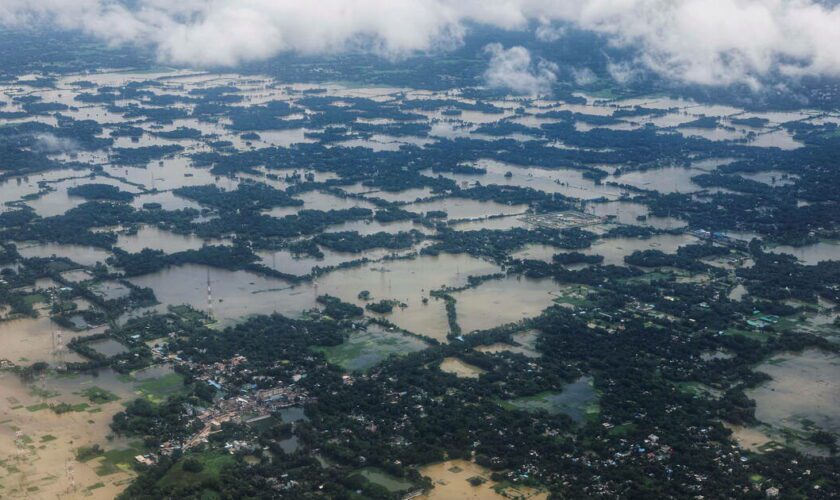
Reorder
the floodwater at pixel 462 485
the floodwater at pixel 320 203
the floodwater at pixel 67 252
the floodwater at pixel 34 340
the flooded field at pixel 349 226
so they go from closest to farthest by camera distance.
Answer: the floodwater at pixel 462 485
the flooded field at pixel 349 226
the floodwater at pixel 34 340
the floodwater at pixel 67 252
the floodwater at pixel 320 203

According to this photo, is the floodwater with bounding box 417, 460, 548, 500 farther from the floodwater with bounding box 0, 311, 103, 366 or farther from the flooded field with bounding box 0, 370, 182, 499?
the floodwater with bounding box 0, 311, 103, 366

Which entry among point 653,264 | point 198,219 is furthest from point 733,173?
point 198,219

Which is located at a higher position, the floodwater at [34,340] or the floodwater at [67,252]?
the floodwater at [67,252]

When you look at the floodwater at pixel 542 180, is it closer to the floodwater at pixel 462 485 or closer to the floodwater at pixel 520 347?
the floodwater at pixel 520 347

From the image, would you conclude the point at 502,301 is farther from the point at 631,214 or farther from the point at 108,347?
the point at 631,214

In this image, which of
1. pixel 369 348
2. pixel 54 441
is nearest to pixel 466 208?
pixel 369 348

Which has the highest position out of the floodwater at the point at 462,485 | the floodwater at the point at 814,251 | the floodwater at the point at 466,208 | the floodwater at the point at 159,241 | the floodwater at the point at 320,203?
the floodwater at the point at 320,203

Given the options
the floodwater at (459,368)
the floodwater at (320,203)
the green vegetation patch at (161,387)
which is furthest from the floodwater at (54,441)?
the floodwater at (320,203)

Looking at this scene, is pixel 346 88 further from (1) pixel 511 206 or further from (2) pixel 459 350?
(2) pixel 459 350

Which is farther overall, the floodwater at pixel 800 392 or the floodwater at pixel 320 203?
the floodwater at pixel 320 203

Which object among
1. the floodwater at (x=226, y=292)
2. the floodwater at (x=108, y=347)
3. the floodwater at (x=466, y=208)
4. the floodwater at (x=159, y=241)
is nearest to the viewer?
the floodwater at (x=108, y=347)

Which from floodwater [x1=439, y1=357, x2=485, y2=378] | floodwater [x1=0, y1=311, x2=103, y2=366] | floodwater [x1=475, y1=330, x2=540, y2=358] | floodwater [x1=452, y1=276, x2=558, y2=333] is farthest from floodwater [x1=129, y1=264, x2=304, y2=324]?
floodwater [x1=475, y1=330, x2=540, y2=358]
